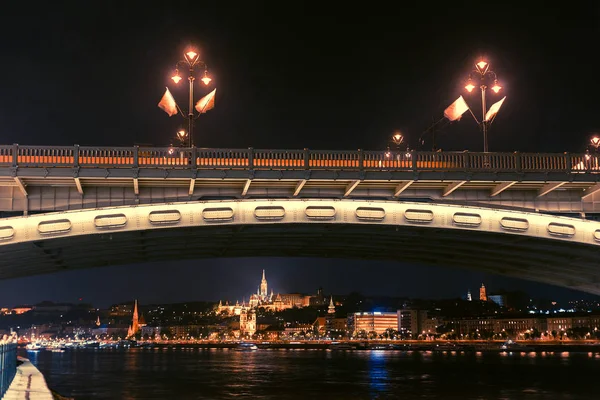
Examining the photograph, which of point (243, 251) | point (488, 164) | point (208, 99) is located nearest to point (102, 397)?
point (243, 251)

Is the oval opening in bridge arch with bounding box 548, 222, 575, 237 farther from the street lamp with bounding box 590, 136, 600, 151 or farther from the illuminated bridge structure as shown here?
the street lamp with bounding box 590, 136, 600, 151

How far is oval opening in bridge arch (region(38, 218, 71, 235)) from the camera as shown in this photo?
115ft

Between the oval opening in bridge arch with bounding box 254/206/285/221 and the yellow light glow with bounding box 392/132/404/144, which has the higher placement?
the yellow light glow with bounding box 392/132/404/144

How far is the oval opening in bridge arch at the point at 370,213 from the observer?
1489 inches

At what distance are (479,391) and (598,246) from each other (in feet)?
46.3

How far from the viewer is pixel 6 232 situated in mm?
34625

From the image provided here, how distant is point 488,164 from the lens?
3775cm

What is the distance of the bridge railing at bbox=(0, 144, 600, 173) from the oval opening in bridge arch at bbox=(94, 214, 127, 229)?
3.06m

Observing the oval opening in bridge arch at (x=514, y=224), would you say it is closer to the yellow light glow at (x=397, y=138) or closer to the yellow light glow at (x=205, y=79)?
the yellow light glow at (x=397, y=138)

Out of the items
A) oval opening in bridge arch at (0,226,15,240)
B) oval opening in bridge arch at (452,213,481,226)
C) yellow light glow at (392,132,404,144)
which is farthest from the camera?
yellow light glow at (392,132,404,144)

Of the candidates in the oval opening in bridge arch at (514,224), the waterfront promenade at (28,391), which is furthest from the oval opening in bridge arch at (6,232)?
the oval opening in bridge arch at (514,224)

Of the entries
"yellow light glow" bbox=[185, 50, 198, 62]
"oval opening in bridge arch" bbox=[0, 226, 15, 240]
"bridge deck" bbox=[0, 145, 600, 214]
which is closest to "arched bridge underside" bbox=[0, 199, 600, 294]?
"oval opening in bridge arch" bbox=[0, 226, 15, 240]

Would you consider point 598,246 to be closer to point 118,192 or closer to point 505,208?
point 505,208

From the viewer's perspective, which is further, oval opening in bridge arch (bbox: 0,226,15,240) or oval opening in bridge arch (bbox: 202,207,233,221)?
oval opening in bridge arch (bbox: 202,207,233,221)
